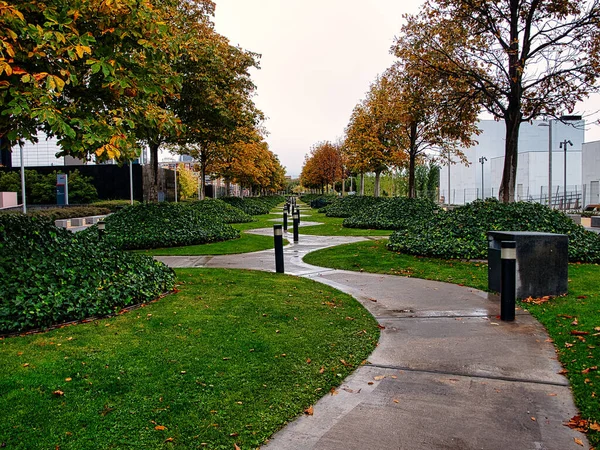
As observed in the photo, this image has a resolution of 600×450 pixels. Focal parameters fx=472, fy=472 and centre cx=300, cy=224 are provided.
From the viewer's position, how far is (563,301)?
6.96 meters

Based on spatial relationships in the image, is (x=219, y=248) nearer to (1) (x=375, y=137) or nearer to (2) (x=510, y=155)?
(2) (x=510, y=155)

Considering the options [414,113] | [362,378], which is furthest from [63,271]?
[414,113]

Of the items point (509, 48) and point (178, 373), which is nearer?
point (178, 373)

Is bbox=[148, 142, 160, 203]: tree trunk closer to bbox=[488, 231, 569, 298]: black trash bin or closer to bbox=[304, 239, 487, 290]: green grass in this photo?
bbox=[304, 239, 487, 290]: green grass

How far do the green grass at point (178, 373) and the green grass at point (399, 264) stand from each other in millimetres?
3192

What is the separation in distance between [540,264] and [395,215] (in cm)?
1497

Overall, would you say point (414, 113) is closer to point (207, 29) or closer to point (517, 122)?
point (517, 122)

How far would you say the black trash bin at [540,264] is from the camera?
7.15 meters

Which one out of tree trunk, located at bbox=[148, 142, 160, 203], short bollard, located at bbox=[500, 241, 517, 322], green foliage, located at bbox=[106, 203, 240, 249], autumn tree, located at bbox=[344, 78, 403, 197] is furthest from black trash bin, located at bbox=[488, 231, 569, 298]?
autumn tree, located at bbox=[344, 78, 403, 197]

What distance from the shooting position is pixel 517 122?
13.8m

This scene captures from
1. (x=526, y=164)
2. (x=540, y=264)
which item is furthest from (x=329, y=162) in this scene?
(x=540, y=264)

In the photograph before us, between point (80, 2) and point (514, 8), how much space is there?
12058 mm

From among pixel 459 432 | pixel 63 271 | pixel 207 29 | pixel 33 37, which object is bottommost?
pixel 459 432

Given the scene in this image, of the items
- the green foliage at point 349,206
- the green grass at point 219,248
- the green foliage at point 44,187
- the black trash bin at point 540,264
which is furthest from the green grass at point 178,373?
the green foliage at point 44,187
